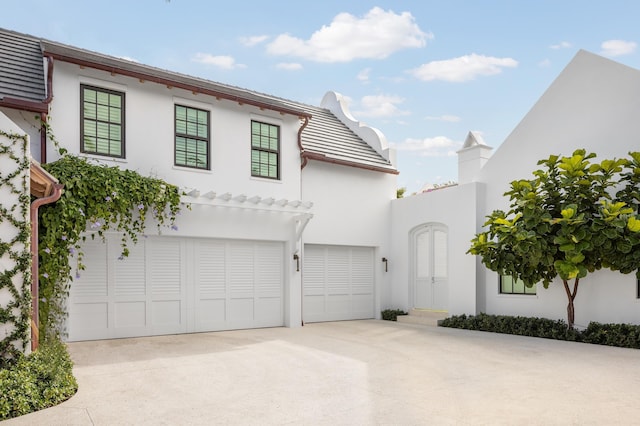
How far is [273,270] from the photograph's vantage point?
11648 millimetres

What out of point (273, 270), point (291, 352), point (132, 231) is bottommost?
point (291, 352)

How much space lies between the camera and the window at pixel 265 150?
1132 centimetres

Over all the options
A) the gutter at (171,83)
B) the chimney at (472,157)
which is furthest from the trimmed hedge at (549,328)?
the gutter at (171,83)

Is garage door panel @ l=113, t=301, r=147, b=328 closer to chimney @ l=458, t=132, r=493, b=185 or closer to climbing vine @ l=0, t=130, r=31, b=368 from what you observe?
climbing vine @ l=0, t=130, r=31, b=368

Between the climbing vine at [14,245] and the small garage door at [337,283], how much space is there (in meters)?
7.24

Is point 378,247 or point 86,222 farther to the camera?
point 378,247

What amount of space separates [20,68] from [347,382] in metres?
8.82

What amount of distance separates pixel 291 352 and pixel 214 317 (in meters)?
2.94

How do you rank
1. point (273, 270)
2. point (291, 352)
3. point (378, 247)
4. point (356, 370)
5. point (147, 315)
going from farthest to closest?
point (378, 247), point (273, 270), point (147, 315), point (291, 352), point (356, 370)

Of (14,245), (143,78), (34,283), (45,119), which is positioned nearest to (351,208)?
(143,78)

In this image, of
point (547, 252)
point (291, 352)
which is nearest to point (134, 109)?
point (291, 352)

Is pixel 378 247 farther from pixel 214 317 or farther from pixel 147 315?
pixel 147 315

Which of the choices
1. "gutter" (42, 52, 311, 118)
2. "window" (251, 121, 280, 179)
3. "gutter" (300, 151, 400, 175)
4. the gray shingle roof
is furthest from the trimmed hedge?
the gray shingle roof

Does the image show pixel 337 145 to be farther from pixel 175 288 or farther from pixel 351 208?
pixel 175 288
